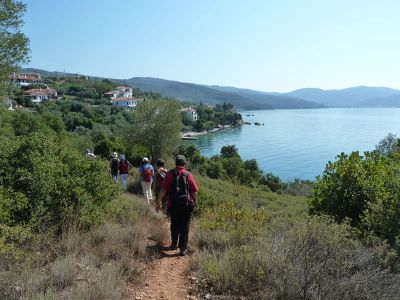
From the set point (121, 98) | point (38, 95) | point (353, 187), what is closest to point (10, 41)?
point (353, 187)

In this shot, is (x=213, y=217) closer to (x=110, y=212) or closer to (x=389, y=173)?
(x=110, y=212)

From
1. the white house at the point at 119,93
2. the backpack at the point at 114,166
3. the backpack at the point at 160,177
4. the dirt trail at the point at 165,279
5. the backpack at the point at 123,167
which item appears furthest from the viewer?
the white house at the point at 119,93

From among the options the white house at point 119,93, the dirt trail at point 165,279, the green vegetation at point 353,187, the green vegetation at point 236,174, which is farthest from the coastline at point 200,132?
the dirt trail at point 165,279

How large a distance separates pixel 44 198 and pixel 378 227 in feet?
18.5

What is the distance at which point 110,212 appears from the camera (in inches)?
271

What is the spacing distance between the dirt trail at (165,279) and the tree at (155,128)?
74.5ft

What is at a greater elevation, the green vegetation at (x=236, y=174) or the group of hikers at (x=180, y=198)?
the group of hikers at (x=180, y=198)

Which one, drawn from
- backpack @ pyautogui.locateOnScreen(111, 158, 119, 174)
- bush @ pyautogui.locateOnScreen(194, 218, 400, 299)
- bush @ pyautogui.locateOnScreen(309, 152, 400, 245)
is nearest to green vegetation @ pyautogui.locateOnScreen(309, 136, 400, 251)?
bush @ pyautogui.locateOnScreen(309, 152, 400, 245)

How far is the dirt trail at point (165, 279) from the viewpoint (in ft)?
15.6

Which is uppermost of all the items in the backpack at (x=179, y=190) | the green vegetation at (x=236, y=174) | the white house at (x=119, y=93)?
the white house at (x=119, y=93)

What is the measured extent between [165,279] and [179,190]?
1587 mm

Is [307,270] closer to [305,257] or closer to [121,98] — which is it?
[305,257]

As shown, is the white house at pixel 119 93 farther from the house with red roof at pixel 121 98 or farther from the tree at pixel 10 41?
the tree at pixel 10 41

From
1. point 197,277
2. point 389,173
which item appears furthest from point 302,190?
point 197,277
